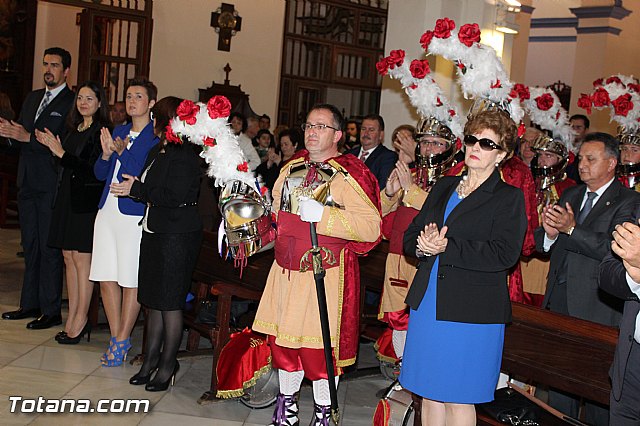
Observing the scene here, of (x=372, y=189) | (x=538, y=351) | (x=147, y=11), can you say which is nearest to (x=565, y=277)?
(x=538, y=351)

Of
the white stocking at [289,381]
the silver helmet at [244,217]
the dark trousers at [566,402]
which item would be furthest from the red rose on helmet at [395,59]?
the white stocking at [289,381]

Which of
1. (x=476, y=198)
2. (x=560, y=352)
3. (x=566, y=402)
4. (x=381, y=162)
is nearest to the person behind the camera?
(x=476, y=198)

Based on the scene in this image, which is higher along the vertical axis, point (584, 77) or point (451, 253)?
point (584, 77)

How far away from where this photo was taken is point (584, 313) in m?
3.95

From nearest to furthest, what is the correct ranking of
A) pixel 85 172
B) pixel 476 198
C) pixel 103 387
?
1. pixel 476 198
2. pixel 103 387
3. pixel 85 172

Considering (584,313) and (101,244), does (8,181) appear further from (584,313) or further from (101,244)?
(584,313)

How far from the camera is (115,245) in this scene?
4.96 metres

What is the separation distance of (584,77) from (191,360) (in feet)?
28.9

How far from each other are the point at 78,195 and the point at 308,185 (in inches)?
84.5

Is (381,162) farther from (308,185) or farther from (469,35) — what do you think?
(308,185)

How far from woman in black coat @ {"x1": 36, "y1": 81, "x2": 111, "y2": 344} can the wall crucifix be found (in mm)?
5990

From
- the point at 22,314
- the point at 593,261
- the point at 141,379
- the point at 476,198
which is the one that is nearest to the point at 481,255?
the point at 476,198

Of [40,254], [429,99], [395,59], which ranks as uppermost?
[395,59]

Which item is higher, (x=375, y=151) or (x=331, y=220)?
(x=375, y=151)
